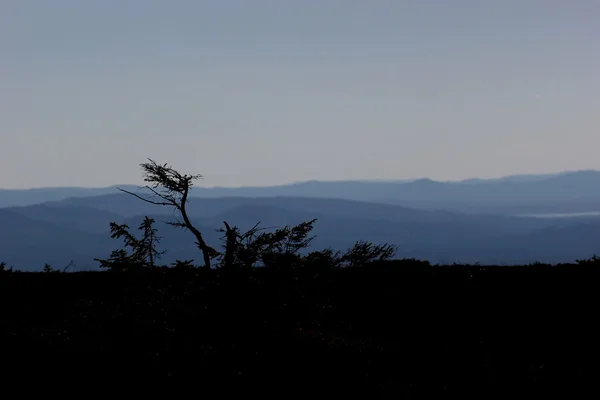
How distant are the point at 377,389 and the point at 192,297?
7959 mm

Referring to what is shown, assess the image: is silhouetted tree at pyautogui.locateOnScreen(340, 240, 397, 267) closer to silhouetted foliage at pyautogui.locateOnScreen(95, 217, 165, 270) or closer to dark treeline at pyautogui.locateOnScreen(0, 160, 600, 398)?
dark treeline at pyautogui.locateOnScreen(0, 160, 600, 398)

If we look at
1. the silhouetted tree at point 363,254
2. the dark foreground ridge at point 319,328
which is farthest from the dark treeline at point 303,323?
the silhouetted tree at point 363,254

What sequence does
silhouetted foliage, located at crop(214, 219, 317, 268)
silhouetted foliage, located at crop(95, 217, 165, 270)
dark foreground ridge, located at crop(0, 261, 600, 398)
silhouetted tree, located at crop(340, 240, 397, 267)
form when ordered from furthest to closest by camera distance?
silhouetted tree, located at crop(340, 240, 397, 267) < silhouetted foliage, located at crop(95, 217, 165, 270) < silhouetted foliage, located at crop(214, 219, 317, 268) < dark foreground ridge, located at crop(0, 261, 600, 398)

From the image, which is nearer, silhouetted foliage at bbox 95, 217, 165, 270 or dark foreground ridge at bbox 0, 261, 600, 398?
dark foreground ridge at bbox 0, 261, 600, 398

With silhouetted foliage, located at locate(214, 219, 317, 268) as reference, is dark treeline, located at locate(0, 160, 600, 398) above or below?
below

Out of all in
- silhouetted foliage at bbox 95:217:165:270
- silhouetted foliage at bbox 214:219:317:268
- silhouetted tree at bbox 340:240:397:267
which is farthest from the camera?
silhouetted tree at bbox 340:240:397:267

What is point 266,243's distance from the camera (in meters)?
20.5

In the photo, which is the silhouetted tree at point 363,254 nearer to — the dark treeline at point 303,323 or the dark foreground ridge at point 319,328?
the dark treeline at point 303,323

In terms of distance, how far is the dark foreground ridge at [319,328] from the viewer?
13.8 metres

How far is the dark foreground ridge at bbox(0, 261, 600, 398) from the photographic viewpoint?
13.8 metres

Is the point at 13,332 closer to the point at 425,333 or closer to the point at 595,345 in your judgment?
the point at 425,333

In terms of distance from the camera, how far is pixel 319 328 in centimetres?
1797

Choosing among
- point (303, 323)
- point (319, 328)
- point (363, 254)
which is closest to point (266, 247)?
point (303, 323)

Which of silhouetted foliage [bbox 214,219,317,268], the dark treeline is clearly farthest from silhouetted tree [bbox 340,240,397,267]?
silhouetted foliage [bbox 214,219,317,268]
